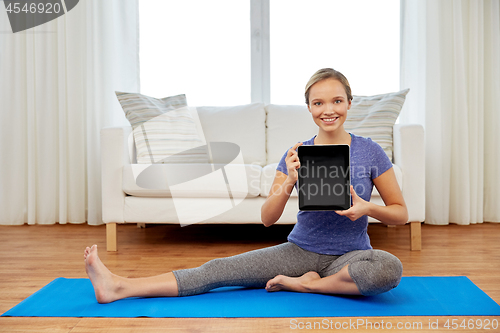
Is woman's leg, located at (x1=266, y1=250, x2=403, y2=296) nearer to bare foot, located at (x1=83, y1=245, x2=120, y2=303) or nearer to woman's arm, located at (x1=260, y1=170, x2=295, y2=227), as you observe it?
woman's arm, located at (x1=260, y1=170, x2=295, y2=227)

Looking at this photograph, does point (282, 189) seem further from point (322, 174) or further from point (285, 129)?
point (285, 129)

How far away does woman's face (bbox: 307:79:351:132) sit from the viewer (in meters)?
1.31

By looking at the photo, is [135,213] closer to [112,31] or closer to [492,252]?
[112,31]

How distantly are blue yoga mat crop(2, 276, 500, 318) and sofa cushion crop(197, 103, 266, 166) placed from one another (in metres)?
1.43

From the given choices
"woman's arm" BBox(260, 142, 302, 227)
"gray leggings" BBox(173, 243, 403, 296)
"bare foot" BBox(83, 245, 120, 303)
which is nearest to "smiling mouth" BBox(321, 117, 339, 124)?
"woman's arm" BBox(260, 142, 302, 227)

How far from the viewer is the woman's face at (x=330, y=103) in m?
1.31

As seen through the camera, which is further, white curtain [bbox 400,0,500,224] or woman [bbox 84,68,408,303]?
white curtain [bbox 400,0,500,224]

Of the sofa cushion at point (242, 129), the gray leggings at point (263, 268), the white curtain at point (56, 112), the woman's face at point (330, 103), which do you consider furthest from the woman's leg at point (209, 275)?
the white curtain at point (56, 112)

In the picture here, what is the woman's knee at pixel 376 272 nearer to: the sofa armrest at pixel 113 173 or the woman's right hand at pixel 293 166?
the woman's right hand at pixel 293 166

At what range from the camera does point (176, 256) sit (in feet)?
6.84

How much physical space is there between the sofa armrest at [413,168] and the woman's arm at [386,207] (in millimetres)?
904

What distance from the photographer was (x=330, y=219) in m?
1.38

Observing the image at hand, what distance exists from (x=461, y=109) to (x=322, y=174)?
2151 millimetres

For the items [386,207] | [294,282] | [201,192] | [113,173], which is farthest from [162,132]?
[386,207]
